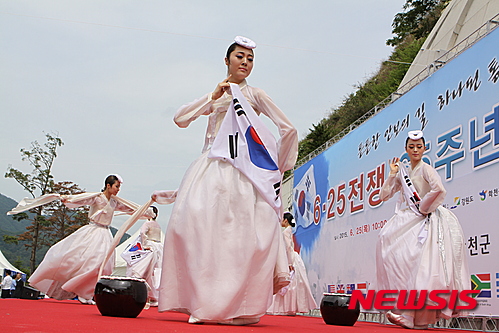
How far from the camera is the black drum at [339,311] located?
16.4ft

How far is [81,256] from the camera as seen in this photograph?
23.4 feet

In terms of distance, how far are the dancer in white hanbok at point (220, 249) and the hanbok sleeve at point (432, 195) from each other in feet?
7.29

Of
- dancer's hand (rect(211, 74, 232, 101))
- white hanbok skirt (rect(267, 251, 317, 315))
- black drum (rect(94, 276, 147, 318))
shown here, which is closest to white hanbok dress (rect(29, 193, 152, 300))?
white hanbok skirt (rect(267, 251, 317, 315))

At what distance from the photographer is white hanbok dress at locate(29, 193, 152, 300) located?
7016 millimetres

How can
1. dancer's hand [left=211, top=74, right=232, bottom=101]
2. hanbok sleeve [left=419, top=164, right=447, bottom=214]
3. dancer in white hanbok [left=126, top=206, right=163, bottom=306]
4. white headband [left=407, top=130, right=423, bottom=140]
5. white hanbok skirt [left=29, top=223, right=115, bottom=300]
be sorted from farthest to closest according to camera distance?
dancer in white hanbok [left=126, top=206, right=163, bottom=306] < white hanbok skirt [left=29, top=223, right=115, bottom=300] < white headband [left=407, top=130, right=423, bottom=140] < hanbok sleeve [left=419, top=164, right=447, bottom=214] < dancer's hand [left=211, top=74, right=232, bottom=101]

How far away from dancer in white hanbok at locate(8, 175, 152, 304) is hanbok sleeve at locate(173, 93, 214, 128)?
145 inches

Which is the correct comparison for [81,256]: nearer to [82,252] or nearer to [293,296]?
[82,252]

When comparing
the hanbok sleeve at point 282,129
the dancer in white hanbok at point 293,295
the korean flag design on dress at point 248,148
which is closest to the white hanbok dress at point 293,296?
the dancer in white hanbok at point 293,295

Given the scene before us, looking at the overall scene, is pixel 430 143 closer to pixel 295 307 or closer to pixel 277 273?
pixel 295 307

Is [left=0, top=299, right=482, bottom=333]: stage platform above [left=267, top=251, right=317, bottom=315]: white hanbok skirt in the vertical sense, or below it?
below

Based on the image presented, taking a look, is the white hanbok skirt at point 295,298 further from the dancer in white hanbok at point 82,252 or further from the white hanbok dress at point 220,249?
the white hanbok dress at point 220,249

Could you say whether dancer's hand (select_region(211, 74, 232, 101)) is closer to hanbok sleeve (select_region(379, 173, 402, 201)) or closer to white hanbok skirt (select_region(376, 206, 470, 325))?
white hanbok skirt (select_region(376, 206, 470, 325))

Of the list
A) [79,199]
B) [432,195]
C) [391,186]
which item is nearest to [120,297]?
[432,195]

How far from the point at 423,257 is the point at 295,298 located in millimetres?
4674
